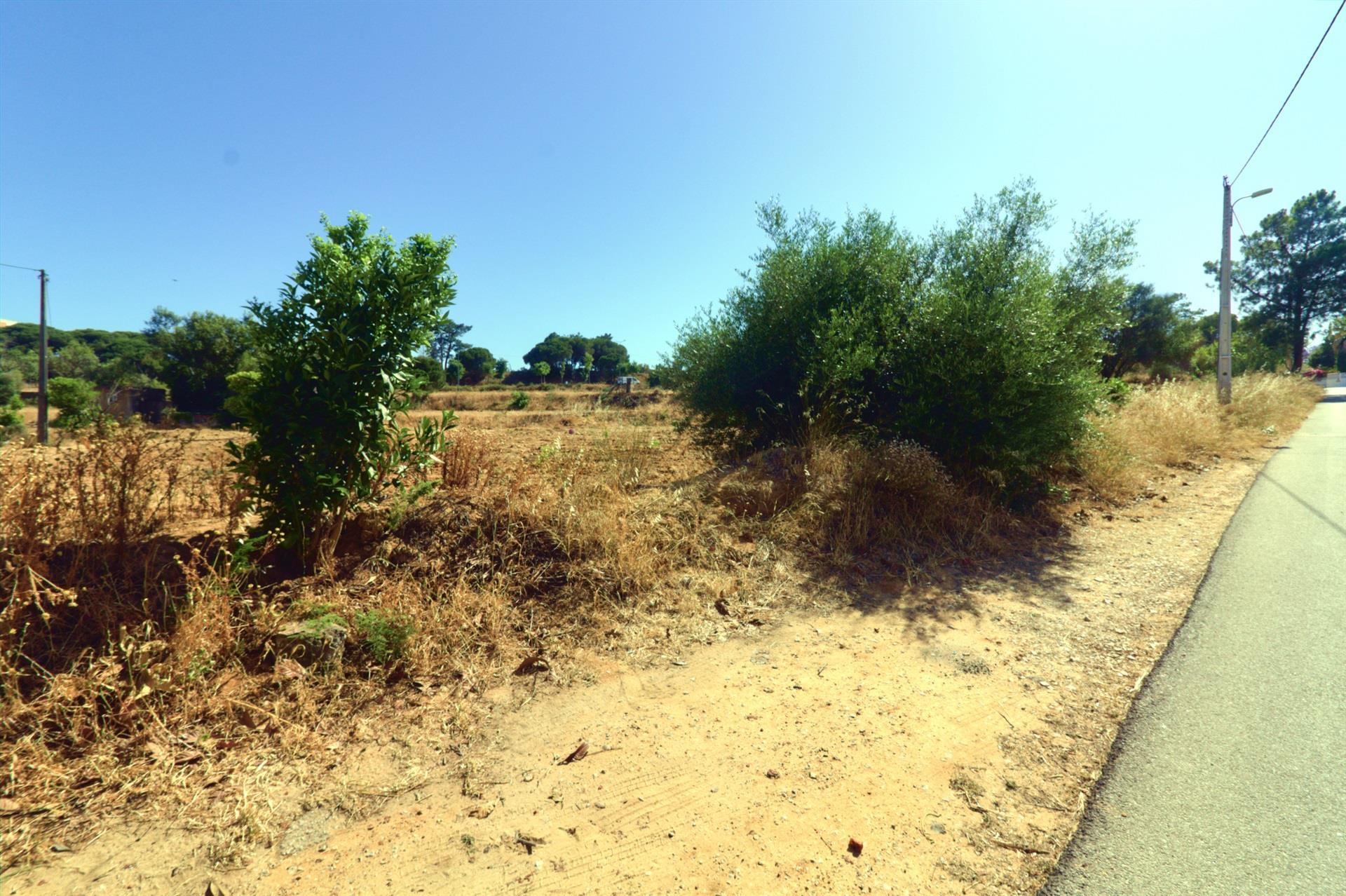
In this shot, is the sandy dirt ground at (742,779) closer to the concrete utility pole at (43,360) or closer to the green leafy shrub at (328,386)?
the green leafy shrub at (328,386)

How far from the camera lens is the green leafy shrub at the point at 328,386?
13.5 ft

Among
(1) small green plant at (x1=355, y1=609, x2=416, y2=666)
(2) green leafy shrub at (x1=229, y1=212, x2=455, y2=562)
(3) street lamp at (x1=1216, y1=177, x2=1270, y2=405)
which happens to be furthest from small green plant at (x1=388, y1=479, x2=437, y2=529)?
(3) street lamp at (x1=1216, y1=177, x2=1270, y2=405)

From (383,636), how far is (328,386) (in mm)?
1813

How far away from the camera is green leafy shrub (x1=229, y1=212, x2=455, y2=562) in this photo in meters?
4.10

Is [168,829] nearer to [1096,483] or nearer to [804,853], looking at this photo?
[804,853]

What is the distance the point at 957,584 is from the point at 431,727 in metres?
4.33

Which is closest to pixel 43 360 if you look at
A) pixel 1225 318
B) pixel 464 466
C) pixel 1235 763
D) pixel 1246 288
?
pixel 464 466

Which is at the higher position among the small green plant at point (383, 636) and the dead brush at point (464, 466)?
the dead brush at point (464, 466)

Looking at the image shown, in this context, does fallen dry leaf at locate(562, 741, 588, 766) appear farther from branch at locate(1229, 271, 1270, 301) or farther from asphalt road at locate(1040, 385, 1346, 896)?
branch at locate(1229, 271, 1270, 301)

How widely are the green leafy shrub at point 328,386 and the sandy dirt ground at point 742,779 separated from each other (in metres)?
1.75

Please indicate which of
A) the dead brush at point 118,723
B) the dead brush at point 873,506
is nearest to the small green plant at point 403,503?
the dead brush at point 118,723

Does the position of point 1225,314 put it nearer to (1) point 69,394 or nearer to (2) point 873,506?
(2) point 873,506

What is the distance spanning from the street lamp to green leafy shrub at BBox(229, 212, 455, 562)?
2164 centimetres

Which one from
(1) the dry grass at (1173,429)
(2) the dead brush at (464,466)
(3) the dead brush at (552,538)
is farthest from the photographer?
(1) the dry grass at (1173,429)
